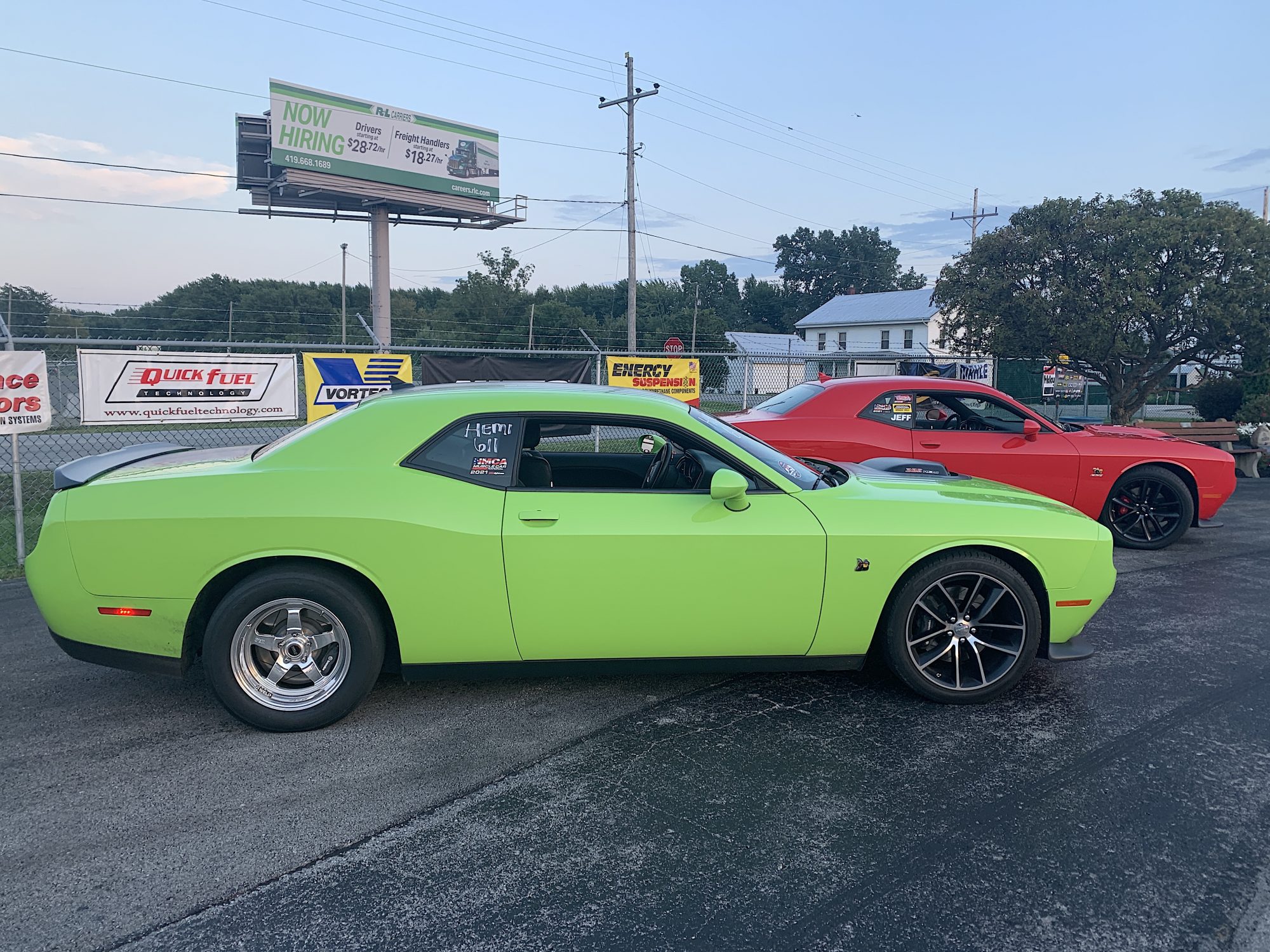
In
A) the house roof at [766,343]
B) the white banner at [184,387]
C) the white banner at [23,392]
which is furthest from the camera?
the house roof at [766,343]

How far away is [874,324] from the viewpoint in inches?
2414

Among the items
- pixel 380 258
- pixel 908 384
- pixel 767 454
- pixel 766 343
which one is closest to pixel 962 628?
pixel 767 454

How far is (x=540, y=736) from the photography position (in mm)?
3756

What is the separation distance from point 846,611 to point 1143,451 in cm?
516

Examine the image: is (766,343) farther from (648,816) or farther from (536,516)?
(648,816)

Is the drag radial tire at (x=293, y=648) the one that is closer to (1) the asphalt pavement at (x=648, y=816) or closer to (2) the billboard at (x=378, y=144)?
(1) the asphalt pavement at (x=648, y=816)

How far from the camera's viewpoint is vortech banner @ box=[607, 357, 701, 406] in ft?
37.3

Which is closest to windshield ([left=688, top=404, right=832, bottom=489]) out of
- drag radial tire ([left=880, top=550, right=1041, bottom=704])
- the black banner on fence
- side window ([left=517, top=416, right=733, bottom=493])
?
side window ([left=517, top=416, right=733, bottom=493])

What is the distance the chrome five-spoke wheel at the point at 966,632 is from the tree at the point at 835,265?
3970 inches

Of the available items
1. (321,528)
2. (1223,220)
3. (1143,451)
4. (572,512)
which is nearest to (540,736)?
(572,512)

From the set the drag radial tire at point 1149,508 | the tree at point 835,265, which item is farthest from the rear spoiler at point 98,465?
the tree at point 835,265

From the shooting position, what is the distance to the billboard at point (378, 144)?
116 ft

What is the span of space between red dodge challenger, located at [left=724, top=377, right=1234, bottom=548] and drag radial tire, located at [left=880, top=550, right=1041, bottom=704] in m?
3.40

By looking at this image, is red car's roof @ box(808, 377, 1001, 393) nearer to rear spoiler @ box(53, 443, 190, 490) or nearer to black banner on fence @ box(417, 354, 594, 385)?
black banner on fence @ box(417, 354, 594, 385)
